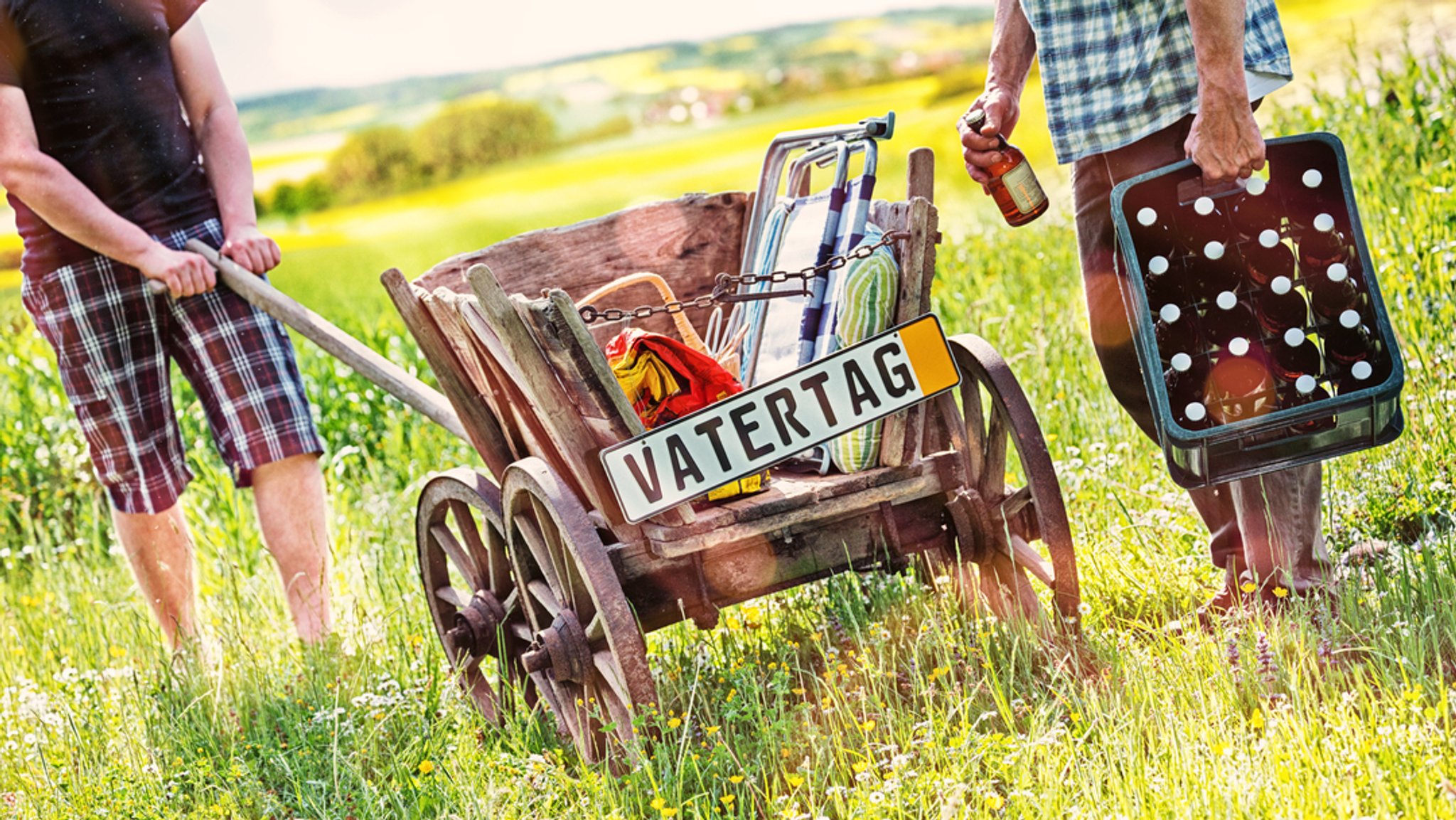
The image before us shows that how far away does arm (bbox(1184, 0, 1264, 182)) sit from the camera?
2.48 meters

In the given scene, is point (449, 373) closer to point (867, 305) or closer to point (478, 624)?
point (478, 624)

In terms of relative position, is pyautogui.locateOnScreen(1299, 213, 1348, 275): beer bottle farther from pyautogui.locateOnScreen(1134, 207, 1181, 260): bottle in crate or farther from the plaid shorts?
the plaid shorts

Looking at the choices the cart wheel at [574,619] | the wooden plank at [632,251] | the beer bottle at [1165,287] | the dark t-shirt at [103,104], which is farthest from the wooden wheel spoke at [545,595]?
the dark t-shirt at [103,104]

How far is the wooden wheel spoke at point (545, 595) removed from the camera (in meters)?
2.94

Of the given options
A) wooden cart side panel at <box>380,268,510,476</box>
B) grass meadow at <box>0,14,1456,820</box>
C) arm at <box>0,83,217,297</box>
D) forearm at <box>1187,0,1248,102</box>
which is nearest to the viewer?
grass meadow at <box>0,14,1456,820</box>

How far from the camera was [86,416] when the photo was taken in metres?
3.89

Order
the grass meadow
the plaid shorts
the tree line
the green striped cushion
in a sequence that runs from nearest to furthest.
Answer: the grass meadow, the green striped cushion, the plaid shorts, the tree line

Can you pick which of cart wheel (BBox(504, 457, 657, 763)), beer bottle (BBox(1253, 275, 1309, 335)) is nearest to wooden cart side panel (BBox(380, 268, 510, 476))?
cart wheel (BBox(504, 457, 657, 763))

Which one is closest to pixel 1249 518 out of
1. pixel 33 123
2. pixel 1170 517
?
pixel 1170 517

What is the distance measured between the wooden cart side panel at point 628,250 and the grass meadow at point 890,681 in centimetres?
65

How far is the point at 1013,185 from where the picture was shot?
9.64 ft

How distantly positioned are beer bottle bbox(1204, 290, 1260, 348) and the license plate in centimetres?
57

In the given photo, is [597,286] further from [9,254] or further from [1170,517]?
[9,254]

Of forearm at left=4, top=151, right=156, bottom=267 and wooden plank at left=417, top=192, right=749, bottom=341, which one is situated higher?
forearm at left=4, top=151, right=156, bottom=267
